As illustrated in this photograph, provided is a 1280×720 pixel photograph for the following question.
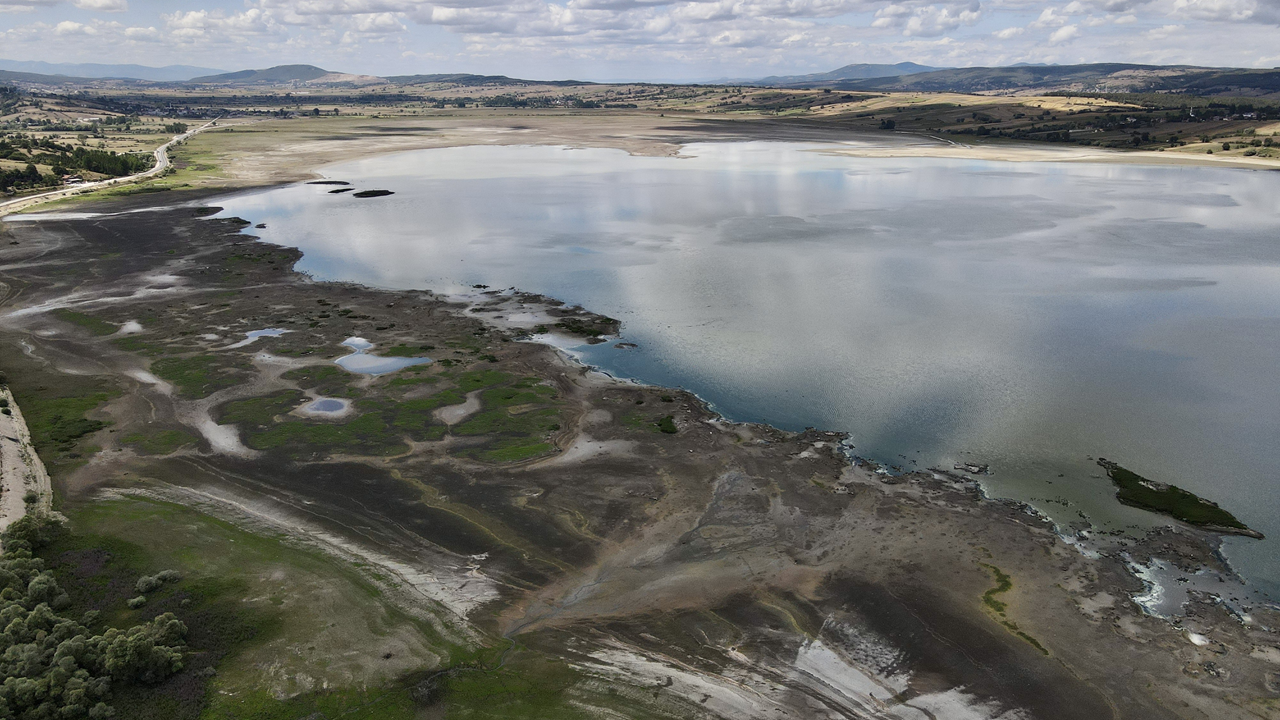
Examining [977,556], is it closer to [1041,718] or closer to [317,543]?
[1041,718]

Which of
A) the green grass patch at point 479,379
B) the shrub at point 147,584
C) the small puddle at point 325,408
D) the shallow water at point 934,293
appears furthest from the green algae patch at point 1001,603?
the small puddle at point 325,408

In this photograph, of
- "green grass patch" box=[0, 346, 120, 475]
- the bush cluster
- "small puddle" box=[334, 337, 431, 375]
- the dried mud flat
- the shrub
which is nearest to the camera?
the bush cluster

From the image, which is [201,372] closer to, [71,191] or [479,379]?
[479,379]

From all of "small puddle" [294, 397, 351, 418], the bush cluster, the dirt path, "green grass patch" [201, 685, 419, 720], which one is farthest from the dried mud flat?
the bush cluster

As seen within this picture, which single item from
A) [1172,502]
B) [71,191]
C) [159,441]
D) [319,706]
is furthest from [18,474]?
[71,191]

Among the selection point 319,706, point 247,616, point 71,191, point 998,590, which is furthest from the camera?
point 71,191

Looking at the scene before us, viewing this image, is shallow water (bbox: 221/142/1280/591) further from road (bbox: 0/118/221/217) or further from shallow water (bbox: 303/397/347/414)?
road (bbox: 0/118/221/217)
